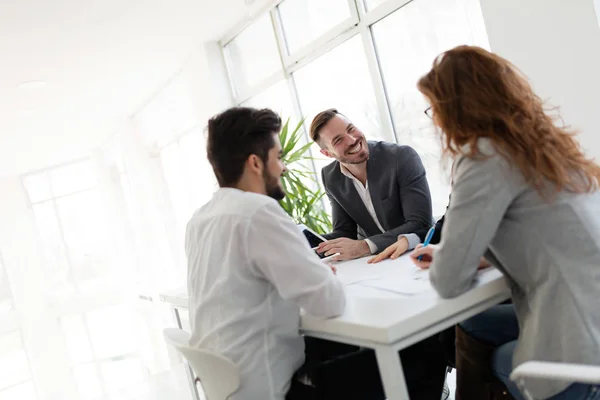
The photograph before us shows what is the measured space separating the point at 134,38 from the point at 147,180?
3.81 meters

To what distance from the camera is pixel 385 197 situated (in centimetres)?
297

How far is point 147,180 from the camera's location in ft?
29.8

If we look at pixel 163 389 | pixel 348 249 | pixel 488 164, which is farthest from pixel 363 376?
pixel 163 389

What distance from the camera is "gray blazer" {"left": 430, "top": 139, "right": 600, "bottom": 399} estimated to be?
54.2 inches

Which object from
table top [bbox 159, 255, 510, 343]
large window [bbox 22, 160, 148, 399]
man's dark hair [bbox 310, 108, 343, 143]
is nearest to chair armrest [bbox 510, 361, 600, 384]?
table top [bbox 159, 255, 510, 343]

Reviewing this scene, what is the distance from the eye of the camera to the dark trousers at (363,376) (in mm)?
1741

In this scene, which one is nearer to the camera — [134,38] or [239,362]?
[239,362]

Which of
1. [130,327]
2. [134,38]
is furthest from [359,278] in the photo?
[130,327]

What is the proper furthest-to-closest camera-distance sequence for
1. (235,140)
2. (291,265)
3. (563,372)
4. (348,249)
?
1. (348,249)
2. (235,140)
3. (291,265)
4. (563,372)

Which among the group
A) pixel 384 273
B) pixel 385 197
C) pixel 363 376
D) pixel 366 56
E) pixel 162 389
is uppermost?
pixel 366 56

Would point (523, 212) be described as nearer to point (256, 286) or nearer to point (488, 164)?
point (488, 164)

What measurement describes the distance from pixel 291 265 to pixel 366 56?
127 inches

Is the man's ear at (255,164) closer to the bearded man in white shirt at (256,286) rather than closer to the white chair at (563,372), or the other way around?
the bearded man in white shirt at (256,286)

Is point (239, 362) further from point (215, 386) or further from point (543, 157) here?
point (543, 157)
